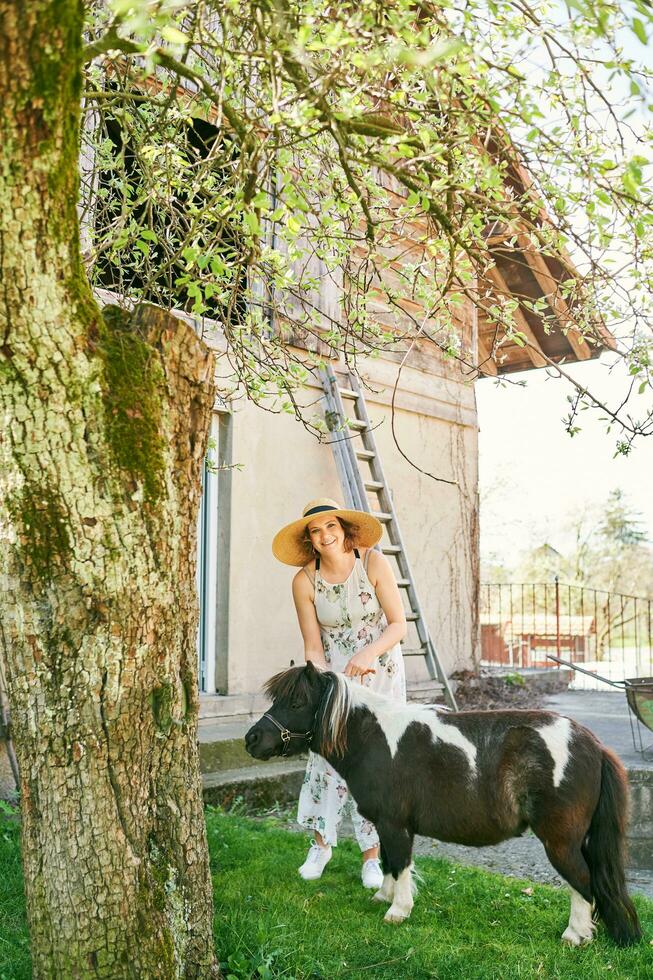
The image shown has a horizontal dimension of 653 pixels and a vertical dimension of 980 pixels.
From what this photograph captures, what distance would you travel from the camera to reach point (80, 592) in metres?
2.60

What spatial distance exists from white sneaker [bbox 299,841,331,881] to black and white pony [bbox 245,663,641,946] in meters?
0.46

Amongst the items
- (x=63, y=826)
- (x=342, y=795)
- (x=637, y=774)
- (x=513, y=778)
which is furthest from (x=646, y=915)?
(x=63, y=826)

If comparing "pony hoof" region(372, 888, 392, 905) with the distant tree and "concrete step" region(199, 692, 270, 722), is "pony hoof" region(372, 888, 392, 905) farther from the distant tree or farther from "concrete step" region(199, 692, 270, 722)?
the distant tree

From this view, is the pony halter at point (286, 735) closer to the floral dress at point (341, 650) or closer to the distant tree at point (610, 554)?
the floral dress at point (341, 650)

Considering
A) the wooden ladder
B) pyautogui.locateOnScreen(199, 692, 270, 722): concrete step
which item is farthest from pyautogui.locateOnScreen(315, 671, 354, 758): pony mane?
the wooden ladder

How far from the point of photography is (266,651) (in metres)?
7.23

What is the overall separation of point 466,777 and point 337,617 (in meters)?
1.15

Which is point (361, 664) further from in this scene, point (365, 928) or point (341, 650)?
point (365, 928)

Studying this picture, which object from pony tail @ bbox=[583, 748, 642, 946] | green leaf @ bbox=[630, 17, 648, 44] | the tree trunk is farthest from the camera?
pony tail @ bbox=[583, 748, 642, 946]

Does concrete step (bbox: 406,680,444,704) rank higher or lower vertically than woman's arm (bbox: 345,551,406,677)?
lower

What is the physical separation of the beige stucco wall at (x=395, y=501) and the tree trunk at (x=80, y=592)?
3.35m

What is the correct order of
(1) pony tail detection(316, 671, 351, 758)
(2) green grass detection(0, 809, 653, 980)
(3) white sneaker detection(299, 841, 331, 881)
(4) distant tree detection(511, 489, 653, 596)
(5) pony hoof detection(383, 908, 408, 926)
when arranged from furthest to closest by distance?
(4) distant tree detection(511, 489, 653, 596), (3) white sneaker detection(299, 841, 331, 881), (1) pony tail detection(316, 671, 351, 758), (5) pony hoof detection(383, 908, 408, 926), (2) green grass detection(0, 809, 653, 980)

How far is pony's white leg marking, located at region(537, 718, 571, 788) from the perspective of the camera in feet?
11.7

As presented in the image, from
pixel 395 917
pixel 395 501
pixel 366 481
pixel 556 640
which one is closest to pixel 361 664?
pixel 395 917
